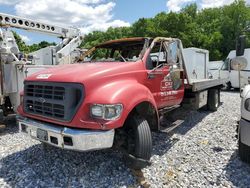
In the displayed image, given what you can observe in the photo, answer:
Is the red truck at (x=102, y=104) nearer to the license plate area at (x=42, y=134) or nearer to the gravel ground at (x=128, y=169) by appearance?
the license plate area at (x=42, y=134)

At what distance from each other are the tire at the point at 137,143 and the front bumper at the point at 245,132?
1.35 meters

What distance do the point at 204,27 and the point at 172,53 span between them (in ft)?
126

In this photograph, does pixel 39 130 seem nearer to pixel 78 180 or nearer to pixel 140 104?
pixel 78 180

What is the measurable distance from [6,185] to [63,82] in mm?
1654

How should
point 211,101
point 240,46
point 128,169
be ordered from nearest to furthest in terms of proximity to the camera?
point 128,169 → point 240,46 → point 211,101

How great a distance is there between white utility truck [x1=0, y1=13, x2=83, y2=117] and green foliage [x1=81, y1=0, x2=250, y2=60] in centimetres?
1486

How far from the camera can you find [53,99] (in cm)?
399

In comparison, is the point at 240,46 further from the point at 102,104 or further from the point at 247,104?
the point at 102,104

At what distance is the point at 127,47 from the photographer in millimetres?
5973

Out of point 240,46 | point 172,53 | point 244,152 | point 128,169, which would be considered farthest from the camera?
point 172,53

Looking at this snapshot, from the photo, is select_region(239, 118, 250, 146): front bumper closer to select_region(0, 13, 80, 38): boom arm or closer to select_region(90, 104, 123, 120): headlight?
select_region(90, 104, 123, 120): headlight

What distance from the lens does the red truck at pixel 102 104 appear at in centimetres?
369

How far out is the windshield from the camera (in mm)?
5590

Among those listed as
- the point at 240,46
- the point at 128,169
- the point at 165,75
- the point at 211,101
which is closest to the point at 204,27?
the point at 211,101
